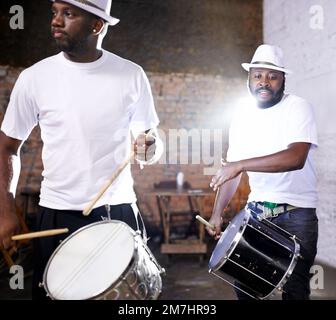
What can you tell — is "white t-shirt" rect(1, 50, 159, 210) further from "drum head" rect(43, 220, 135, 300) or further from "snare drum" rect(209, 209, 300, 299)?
"snare drum" rect(209, 209, 300, 299)

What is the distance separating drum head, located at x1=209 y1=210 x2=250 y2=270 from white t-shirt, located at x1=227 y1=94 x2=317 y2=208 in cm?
28

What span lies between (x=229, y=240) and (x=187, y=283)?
1.73 m

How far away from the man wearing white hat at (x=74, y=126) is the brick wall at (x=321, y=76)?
7.03 feet

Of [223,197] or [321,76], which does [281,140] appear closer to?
[223,197]

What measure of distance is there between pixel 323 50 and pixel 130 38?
2120 millimetres

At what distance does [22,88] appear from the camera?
1.94m

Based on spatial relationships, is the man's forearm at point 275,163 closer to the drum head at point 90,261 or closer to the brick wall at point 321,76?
the drum head at point 90,261

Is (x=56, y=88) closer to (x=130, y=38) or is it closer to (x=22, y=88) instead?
(x=22, y=88)

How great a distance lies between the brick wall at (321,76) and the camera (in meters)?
3.54

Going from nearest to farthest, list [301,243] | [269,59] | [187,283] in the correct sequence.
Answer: [301,243] < [269,59] < [187,283]

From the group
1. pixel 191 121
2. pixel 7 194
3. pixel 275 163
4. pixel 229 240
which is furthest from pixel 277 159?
pixel 191 121

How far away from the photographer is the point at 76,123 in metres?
1.91

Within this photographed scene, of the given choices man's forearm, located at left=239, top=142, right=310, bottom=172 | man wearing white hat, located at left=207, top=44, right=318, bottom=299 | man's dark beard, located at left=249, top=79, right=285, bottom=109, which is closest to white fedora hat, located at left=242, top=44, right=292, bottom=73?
man wearing white hat, located at left=207, top=44, right=318, bottom=299

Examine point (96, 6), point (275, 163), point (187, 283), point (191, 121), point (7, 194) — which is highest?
point (96, 6)
